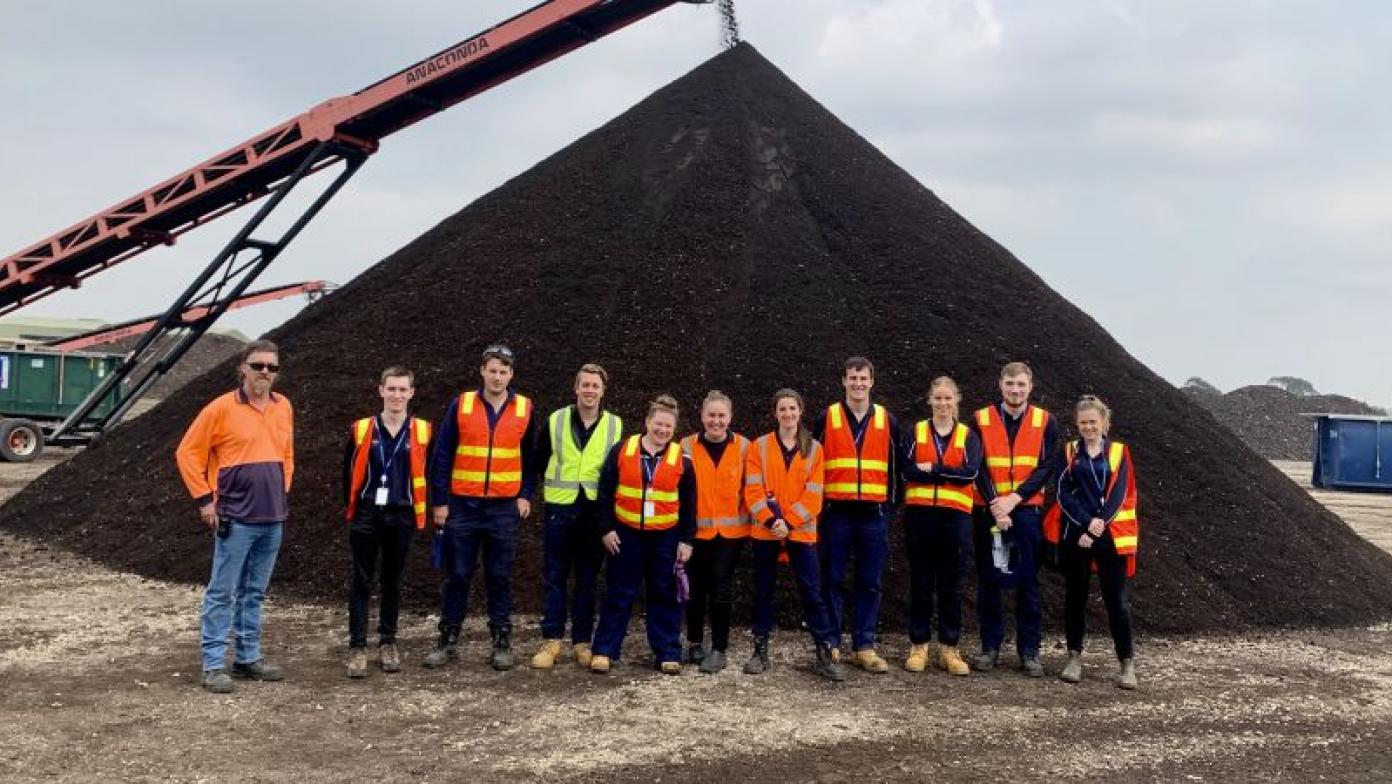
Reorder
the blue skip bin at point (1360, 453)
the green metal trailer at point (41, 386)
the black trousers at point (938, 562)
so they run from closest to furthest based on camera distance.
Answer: the black trousers at point (938, 562) → the green metal trailer at point (41, 386) → the blue skip bin at point (1360, 453)

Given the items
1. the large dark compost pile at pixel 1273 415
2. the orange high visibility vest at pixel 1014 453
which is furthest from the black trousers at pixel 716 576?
the large dark compost pile at pixel 1273 415

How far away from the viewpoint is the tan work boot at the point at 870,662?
6809 millimetres

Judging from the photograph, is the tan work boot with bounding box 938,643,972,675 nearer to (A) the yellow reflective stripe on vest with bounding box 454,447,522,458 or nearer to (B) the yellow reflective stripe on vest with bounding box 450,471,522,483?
(B) the yellow reflective stripe on vest with bounding box 450,471,522,483

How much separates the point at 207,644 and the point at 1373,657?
28.4 ft

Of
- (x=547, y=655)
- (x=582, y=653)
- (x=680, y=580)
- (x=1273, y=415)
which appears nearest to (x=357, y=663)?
(x=547, y=655)

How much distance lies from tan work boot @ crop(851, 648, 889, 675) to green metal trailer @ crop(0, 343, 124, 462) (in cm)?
1955

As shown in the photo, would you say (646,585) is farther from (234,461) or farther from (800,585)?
(234,461)

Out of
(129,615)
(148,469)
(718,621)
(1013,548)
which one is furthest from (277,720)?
(148,469)

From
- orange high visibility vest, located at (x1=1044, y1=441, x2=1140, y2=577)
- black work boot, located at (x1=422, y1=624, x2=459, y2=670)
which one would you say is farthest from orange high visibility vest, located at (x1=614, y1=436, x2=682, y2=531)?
orange high visibility vest, located at (x1=1044, y1=441, x2=1140, y2=577)

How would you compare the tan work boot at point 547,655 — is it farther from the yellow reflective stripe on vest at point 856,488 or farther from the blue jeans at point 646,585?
the yellow reflective stripe on vest at point 856,488

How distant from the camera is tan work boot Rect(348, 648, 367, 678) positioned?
6.34 meters

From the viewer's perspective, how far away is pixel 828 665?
21.7 ft

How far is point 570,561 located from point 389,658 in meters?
1.33

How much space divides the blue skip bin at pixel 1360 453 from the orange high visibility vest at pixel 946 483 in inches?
957
